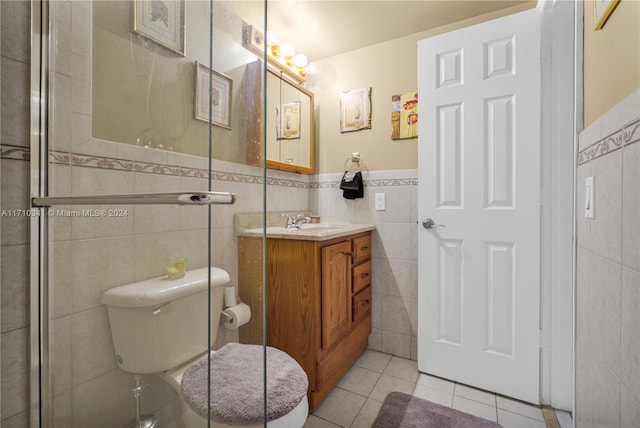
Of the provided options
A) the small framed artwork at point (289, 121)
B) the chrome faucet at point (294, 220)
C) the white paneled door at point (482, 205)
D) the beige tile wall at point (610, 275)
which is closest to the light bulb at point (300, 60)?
the small framed artwork at point (289, 121)

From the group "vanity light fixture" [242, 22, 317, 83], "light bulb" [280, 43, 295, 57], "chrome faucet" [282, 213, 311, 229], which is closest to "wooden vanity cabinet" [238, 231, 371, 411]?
"chrome faucet" [282, 213, 311, 229]

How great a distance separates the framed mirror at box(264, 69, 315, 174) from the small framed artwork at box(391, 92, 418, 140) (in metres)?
0.65

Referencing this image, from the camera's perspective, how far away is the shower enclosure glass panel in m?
0.70

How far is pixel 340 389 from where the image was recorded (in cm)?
165

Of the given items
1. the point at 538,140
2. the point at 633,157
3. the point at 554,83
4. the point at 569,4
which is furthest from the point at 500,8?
the point at 633,157

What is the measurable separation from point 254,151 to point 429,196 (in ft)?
4.61

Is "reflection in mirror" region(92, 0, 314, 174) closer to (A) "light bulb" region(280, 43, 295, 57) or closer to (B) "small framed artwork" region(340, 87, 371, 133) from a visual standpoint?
(A) "light bulb" region(280, 43, 295, 57)

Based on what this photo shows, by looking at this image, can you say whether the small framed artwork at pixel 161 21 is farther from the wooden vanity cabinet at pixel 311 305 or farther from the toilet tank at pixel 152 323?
the wooden vanity cabinet at pixel 311 305

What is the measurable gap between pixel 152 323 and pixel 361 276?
54.5 inches

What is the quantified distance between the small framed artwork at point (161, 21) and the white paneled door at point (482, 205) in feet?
4.75

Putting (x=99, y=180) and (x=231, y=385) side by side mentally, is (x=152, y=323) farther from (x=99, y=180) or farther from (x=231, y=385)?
(x=99, y=180)

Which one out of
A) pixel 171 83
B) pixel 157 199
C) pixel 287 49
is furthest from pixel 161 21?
pixel 287 49

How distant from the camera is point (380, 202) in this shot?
2125 millimetres

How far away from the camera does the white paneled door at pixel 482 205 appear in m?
1.52
